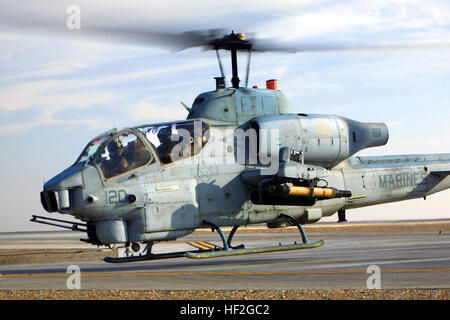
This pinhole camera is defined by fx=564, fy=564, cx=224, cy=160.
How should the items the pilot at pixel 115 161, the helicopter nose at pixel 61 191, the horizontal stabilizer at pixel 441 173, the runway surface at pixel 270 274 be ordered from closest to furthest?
the runway surface at pixel 270 274 < the helicopter nose at pixel 61 191 < the pilot at pixel 115 161 < the horizontal stabilizer at pixel 441 173

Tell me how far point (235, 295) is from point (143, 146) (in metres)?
4.52

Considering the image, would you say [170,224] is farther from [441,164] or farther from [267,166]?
[441,164]

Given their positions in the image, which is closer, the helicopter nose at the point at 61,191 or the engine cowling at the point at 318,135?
the helicopter nose at the point at 61,191

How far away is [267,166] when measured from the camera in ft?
49.9

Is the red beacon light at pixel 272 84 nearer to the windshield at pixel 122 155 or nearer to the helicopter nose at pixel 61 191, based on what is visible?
the windshield at pixel 122 155

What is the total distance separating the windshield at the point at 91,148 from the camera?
44.8ft

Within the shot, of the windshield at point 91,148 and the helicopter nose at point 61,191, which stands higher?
the windshield at point 91,148

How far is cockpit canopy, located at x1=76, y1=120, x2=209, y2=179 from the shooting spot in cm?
1346

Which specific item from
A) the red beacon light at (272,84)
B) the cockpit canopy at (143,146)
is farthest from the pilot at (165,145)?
the red beacon light at (272,84)

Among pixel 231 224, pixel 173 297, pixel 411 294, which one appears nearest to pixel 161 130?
pixel 231 224

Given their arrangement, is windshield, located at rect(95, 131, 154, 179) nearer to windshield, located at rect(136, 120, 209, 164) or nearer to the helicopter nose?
windshield, located at rect(136, 120, 209, 164)

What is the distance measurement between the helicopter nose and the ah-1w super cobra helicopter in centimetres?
2

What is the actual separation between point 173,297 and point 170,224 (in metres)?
2.98

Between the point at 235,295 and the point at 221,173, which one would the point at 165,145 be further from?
the point at 235,295
